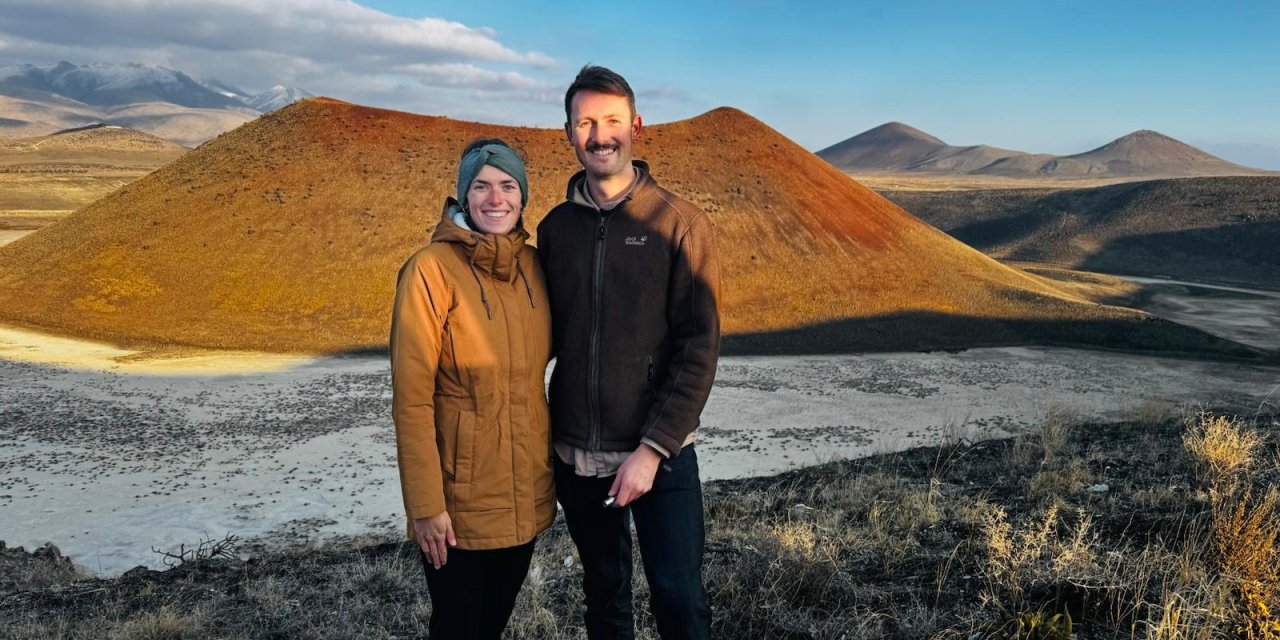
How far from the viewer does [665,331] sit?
249 centimetres

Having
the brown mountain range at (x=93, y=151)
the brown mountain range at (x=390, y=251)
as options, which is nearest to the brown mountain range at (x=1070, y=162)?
the brown mountain range at (x=93, y=151)

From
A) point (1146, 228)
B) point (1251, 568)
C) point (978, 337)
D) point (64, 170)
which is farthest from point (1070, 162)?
point (1251, 568)

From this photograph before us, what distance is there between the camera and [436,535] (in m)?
2.29

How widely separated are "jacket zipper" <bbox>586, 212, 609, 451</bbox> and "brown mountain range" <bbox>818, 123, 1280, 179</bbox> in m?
153

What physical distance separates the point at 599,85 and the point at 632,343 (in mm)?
799

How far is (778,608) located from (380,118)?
2351 cm

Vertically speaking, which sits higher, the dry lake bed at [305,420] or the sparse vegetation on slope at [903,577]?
the sparse vegetation on slope at [903,577]

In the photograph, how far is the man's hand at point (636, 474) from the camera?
7.66ft

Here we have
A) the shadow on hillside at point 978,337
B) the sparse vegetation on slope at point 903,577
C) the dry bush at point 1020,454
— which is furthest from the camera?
the shadow on hillside at point 978,337

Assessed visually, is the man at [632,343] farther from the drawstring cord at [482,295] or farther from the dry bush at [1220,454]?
the dry bush at [1220,454]

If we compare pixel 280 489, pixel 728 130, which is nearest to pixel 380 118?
pixel 728 130

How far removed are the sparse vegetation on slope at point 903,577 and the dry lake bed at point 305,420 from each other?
6.52 feet

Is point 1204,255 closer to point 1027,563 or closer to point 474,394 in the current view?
point 1027,563

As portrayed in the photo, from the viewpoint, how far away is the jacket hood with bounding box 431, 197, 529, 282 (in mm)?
2324
